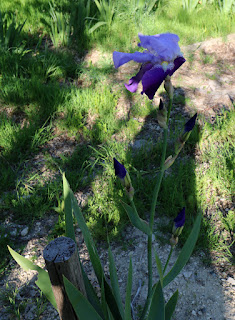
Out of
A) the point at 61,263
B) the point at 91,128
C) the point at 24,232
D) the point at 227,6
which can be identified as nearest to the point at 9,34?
the point at 91,128

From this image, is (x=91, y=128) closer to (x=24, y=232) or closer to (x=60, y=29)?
(x=24, y=232)

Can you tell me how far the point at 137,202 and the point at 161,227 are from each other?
0.22m

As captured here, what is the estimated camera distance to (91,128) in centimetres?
267

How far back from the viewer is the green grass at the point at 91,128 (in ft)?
6.93

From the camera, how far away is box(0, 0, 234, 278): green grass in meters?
2.11

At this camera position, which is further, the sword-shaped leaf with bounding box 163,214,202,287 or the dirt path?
the dirt path

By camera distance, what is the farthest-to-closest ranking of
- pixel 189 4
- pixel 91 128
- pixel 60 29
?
1. pixel 189 4
2. pixel 60 29
3. pixel 91 128

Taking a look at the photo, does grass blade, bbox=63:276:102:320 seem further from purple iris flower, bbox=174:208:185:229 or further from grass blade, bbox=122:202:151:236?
purple iris flower, bbox=174:208:185:229

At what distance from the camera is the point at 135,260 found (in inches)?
75.4

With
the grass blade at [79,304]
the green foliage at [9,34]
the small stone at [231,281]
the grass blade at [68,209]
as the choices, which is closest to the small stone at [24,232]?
the grass blade at [68,209]

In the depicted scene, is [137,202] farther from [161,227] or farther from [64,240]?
[64,240]

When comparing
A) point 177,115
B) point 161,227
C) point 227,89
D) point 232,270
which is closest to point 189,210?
point 161,227

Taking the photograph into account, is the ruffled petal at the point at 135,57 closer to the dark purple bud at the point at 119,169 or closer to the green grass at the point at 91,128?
the dark purple bud at the point at 119,169

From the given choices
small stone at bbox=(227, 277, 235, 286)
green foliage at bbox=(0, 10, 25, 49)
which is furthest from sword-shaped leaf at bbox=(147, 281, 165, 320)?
green foliage at bbox=(0, 10, 25, 49)
